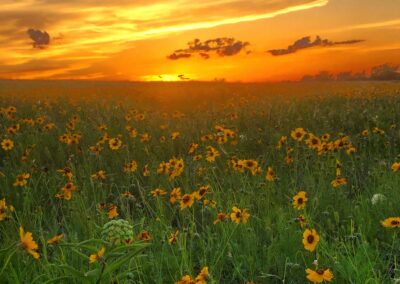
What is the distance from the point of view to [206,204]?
4199 mm

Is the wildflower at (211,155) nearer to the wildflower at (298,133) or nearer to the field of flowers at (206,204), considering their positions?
the field of flowers at (206,204)

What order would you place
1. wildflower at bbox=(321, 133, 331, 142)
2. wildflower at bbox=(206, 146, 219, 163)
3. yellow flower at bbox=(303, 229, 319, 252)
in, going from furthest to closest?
wildflower at bbox=(321, 133, 331, 142) → wildflower at bbox=(206, 146, 219, 163) → yellow flower at bbox=(303, 229, 319, 252)

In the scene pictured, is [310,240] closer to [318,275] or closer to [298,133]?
[318,275]

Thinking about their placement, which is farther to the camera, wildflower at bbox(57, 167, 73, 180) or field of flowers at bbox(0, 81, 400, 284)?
wildflower at bbox(57, 167, 73, 180)

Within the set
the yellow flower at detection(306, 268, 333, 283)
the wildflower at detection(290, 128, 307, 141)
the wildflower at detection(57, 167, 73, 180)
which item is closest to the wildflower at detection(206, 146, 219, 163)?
the wildflower at detection(290, 128, 307, 141)

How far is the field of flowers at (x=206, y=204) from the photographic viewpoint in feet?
9.69

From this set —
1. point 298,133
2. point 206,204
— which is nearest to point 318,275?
point 206,204

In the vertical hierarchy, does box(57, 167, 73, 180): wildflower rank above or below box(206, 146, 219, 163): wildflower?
above

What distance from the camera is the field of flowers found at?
9.69 feet

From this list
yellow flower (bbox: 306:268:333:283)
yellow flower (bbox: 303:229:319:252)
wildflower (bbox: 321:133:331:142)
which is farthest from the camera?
wildflower (bbox: 321:133:331:142)

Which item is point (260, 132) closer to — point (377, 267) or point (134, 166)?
point (134, 166)

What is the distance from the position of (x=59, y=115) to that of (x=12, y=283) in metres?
7.93

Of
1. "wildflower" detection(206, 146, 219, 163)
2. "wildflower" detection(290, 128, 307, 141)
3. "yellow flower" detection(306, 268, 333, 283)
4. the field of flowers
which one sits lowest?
the field of flowers

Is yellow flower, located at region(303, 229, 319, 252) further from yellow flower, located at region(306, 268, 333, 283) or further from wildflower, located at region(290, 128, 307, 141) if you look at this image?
wildflower, located at region(290, 128, 307, 141)
